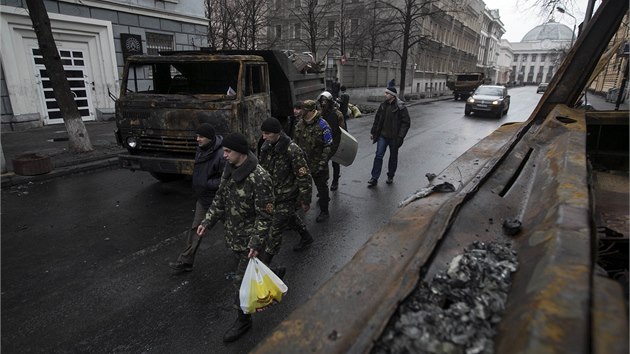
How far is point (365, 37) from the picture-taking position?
28.8m

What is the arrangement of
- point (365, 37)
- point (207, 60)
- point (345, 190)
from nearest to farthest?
point (207, 60) → point (345, 190) → point (365, 37)

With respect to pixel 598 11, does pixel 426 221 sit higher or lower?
lower

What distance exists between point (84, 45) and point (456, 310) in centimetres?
1551

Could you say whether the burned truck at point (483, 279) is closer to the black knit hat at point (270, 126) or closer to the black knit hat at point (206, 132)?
the black knit hat at point (270, 126)

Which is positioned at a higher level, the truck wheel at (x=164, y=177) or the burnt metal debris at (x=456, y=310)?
the burnt metal debris at (x=456, y=310)

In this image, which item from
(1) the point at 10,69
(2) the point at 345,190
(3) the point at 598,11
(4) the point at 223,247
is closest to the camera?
(3) the point at 598,11

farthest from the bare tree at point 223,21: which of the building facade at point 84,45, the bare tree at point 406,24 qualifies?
the bare tree at point 406,24

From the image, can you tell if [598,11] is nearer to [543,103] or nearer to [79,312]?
[543,103]

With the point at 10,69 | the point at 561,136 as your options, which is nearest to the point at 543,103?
the point at 561,136

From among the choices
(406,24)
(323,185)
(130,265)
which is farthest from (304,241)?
(406,24)

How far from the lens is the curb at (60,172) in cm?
666

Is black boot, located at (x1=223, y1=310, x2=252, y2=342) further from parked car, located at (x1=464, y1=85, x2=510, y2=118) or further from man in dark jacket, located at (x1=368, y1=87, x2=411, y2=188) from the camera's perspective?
Answer: parked car, located at (x1=464, y1=85, x2=510, y2=118)

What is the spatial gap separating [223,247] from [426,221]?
325 cm

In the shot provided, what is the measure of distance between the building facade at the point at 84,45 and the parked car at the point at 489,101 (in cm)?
1362
